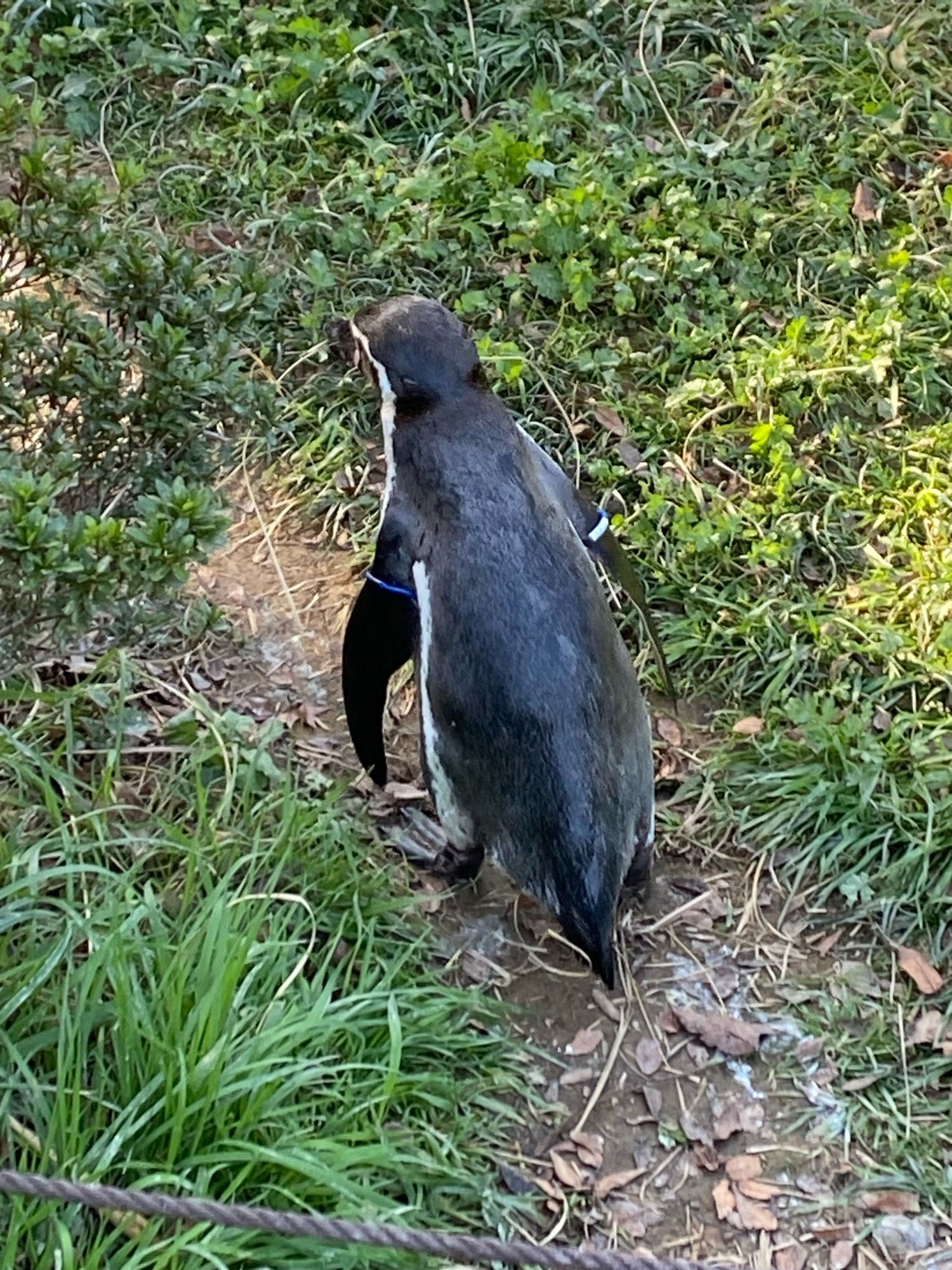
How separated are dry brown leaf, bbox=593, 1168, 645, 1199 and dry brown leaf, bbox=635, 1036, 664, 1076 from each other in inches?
8.0

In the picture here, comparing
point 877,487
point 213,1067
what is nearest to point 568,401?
point 877,487

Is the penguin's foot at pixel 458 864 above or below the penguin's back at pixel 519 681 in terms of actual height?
below

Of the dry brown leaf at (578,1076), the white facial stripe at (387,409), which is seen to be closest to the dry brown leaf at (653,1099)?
the dry brown leaf at (578,1076)

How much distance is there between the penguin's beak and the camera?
3.58 meters

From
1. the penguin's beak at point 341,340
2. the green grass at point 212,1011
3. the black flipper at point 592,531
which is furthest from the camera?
the penguin's beak at point 341,340

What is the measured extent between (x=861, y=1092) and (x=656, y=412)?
181cm

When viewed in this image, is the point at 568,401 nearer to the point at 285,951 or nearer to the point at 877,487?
the point at 877,487

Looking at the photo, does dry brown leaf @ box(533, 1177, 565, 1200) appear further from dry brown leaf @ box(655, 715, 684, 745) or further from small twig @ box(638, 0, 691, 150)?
small twig @ box(638, 0, 691, 150)

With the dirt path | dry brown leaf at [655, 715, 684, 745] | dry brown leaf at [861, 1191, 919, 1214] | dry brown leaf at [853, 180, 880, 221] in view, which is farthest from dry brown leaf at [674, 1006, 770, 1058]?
dry brown leaf at [853, 180, 880, 221]

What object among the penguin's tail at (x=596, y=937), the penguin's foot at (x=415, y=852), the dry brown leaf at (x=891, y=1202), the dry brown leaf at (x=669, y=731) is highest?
the penguin's tail at (x=596, y=937)

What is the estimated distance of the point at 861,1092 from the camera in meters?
2.75

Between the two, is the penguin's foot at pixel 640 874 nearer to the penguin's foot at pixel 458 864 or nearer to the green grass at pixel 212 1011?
the penguin's foot at pixel 458 864

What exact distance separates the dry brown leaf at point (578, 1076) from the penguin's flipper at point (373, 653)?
76cm

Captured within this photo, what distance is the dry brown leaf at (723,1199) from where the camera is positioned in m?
2.60
